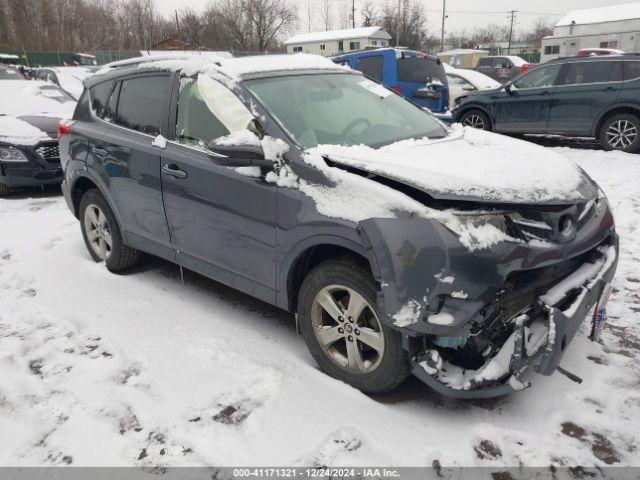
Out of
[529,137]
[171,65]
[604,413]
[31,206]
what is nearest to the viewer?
[604,413]

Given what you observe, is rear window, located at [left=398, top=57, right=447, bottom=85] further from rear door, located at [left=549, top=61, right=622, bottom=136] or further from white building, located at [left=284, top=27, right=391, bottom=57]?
white building, located at [left=284, top=27, right=391, bottom=57]

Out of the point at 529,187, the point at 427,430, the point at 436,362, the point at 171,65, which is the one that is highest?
the point at 171,65

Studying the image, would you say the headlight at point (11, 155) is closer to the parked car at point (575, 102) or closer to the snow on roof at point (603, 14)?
the parked car at point (575, 102)

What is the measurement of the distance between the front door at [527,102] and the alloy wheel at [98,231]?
26.4 ft

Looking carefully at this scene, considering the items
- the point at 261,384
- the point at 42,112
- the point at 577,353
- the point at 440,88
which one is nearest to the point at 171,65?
the point at 261,384

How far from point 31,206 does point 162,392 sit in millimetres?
5214

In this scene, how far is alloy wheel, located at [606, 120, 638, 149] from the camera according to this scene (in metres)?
8.32

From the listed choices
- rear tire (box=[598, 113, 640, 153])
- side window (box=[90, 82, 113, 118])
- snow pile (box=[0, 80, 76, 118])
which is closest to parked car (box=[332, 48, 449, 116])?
rear tire (box=[598, 113, 640, 153])

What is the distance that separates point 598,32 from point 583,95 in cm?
4539

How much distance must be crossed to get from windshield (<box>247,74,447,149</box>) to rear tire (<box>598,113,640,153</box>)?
626 cm

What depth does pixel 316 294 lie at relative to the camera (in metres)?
2.78

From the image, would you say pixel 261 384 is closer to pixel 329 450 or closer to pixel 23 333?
pixel 329 450

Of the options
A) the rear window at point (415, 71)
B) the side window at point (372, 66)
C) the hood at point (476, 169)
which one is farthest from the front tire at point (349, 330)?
the side window at point (372, 66)

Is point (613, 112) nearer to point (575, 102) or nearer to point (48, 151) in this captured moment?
point (575, 102)
